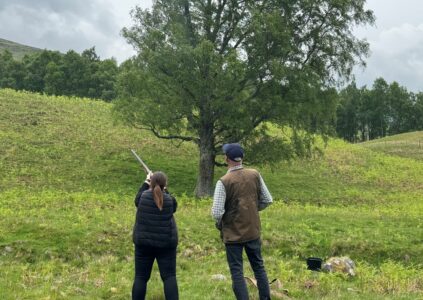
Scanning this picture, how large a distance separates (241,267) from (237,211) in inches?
36.5

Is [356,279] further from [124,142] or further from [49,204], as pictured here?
[124,142]

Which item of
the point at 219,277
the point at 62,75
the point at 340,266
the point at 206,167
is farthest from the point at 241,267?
the point at 62,75

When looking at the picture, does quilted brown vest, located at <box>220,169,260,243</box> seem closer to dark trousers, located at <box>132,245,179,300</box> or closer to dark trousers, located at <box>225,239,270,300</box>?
dark trousers, located at <box>225,239,270,300</box>

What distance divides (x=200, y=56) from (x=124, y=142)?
50.0ft

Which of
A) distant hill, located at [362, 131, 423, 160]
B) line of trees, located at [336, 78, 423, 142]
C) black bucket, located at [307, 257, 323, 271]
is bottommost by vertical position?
black bucket, located at [307, 257, 323, 271]

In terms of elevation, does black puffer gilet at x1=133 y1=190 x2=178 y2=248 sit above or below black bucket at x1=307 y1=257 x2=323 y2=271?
above

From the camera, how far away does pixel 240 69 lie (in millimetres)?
22953

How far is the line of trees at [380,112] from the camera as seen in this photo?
370 ft

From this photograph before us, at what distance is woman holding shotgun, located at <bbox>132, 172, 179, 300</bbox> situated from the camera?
7473mm

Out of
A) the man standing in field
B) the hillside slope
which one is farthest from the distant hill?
the man standing in field

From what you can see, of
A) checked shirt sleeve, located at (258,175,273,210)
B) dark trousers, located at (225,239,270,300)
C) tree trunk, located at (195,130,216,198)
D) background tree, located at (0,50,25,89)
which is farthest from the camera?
background tree, located at (0,50,25,89)

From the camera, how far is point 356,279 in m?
10.8

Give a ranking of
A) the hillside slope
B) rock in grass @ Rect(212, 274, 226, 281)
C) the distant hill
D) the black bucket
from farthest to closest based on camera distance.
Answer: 1. the distant hill
2. the hillside slope
3. the black bucket
4. rock in grass @ Rect(212, 274, 226, 281)

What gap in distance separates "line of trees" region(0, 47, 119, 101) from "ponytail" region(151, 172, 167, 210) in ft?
270
